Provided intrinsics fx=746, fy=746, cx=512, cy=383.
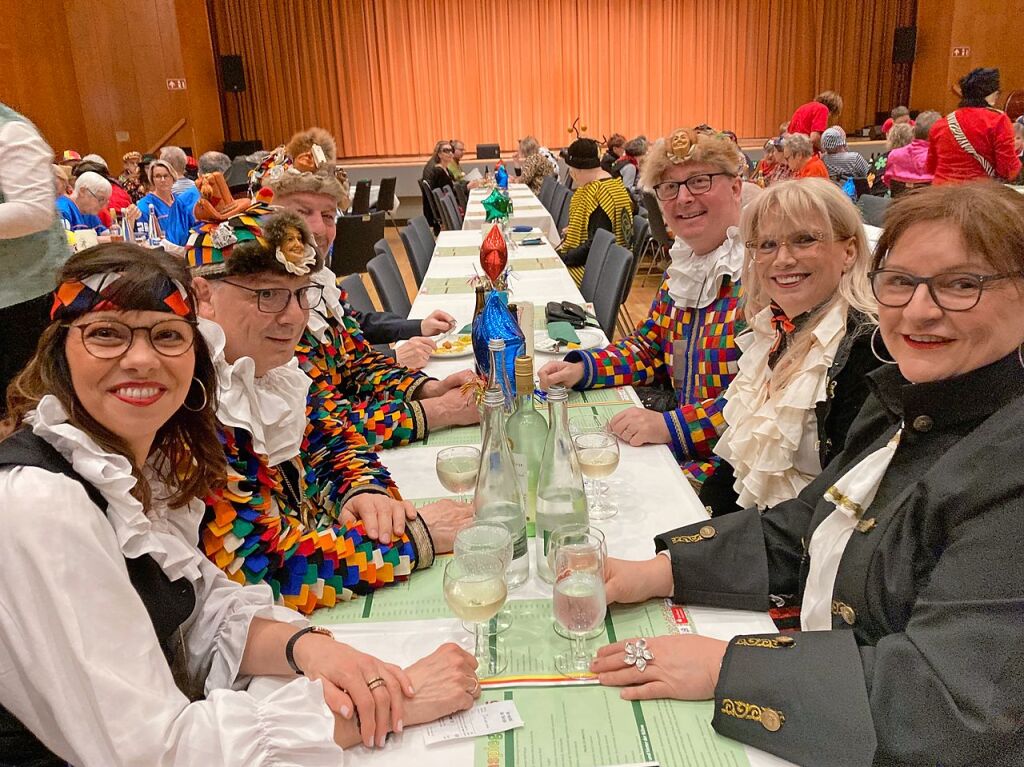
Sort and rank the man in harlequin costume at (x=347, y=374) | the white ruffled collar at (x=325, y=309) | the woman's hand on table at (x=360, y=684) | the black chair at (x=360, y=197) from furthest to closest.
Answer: the black chair at (x=360, y=197) → the white ruffled collar at (x=325, y=309) → the man in harlequin costume at (x=347, y=374) → the woman's hand on table at (x=360, y=684)

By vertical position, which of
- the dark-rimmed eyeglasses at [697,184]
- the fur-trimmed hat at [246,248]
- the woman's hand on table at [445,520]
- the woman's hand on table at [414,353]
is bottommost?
the woman's hand on table at [414,353]

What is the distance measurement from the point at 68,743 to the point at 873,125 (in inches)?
621

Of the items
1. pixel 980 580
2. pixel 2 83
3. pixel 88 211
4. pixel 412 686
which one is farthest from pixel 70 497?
pixel 2 83

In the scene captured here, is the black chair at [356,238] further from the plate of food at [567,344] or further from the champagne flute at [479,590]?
the champagne flute at [479,590]

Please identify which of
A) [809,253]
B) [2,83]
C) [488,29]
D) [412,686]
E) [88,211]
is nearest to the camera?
[412,686]

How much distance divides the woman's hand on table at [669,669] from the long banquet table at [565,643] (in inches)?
0.7

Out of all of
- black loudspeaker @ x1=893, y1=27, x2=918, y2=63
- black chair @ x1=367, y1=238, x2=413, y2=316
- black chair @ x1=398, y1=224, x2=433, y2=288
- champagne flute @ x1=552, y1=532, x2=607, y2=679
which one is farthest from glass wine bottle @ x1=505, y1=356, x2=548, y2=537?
black loudspeaker @ x1=893, y1=27, x2=918, y2=63

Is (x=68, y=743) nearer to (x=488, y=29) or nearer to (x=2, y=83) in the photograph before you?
(x=2, y=83)

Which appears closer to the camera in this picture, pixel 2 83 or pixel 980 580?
pixel 980 580

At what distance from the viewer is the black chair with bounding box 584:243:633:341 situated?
337 cm

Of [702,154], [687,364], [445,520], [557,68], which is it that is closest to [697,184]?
[702,154]

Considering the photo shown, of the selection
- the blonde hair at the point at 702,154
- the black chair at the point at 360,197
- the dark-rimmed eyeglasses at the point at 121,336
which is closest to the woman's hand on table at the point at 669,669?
the dark-rimmed eyeglasses at the point at 121,336

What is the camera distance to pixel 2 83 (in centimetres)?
750

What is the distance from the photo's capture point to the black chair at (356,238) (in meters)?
5.79
